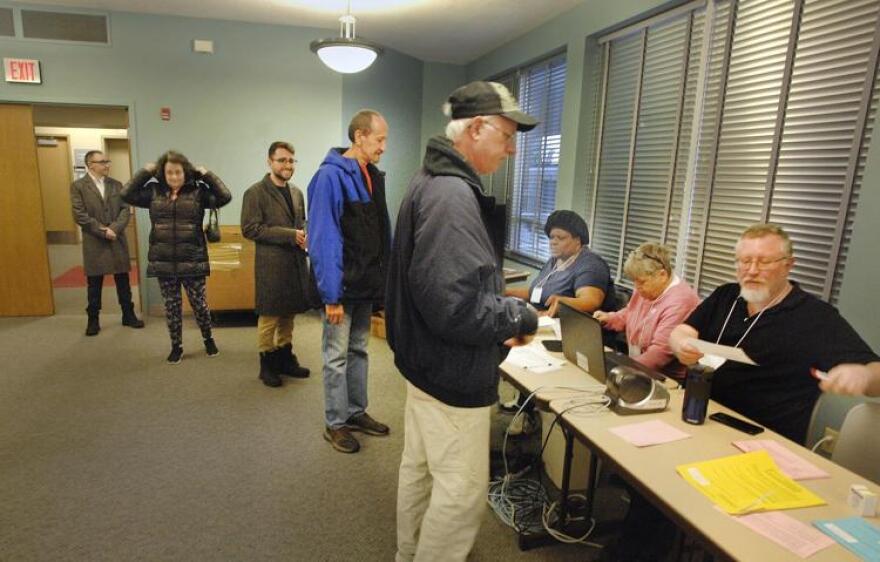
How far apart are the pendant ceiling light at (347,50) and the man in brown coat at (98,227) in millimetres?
2437

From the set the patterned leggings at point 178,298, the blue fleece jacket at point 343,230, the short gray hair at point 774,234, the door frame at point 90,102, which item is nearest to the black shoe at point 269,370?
the patterned leggings at point 178,298

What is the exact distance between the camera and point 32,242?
186 inches

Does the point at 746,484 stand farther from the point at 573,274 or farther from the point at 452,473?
the point at 573,274

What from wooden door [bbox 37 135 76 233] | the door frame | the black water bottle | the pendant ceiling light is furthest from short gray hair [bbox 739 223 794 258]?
wooden door [bbox 37 135 76 233]

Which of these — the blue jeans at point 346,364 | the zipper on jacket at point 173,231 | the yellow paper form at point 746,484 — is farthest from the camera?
the zipper on jacket at point 173,231

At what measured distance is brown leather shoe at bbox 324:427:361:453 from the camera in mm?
2559

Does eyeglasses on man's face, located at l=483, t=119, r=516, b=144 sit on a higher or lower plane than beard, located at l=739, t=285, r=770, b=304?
higher

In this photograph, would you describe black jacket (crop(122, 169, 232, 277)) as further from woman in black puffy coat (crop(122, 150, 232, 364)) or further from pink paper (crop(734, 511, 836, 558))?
pink paper (crop(734, 511, 836, 558))

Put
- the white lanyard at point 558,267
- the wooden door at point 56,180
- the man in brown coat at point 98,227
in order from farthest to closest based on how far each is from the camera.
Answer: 1. the wooden door at point 56,180
2. the man in brown coat at point 98,227
3. the white lanyard at point 558,267

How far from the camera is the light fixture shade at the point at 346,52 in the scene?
3215 mm

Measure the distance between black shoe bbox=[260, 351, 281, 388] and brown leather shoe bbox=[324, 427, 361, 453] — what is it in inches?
34.9

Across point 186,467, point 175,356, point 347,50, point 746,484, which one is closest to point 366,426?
point 186,467

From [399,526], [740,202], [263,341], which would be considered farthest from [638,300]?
[263,341]

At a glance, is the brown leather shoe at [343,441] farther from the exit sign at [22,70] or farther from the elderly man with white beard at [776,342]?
the exit sign at [22,70]
